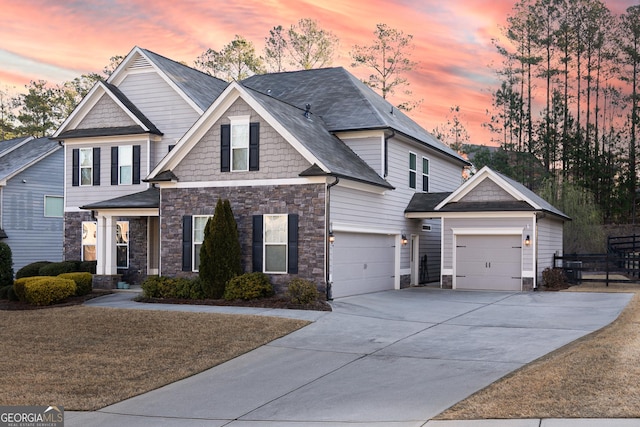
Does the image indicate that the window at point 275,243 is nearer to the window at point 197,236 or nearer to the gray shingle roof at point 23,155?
the window at point 197,236

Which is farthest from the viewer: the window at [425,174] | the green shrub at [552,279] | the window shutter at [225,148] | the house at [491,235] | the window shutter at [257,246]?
the window at [425,174]

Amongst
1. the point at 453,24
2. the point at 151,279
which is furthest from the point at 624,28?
the point at 151,279

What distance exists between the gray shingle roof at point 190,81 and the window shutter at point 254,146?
18.2 feet

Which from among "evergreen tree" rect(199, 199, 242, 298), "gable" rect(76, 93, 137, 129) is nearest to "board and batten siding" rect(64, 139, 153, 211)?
"gable" rect(76, 93, 137, 129)

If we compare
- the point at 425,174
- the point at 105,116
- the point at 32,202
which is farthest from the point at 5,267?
the point at 425,174

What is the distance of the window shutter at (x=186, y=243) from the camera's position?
2208 cm

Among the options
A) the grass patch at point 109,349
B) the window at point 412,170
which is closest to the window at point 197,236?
the grass patch at point 109,349

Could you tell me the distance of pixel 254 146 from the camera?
21.3 m

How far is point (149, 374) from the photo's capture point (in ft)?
40.3

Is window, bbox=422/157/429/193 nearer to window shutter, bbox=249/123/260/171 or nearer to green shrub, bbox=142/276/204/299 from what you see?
window shutter, bbox=249/123/260/171

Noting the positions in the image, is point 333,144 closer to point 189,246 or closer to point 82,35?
point 189,246

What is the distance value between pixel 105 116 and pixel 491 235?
623 inches

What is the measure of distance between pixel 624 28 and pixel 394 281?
109 feet

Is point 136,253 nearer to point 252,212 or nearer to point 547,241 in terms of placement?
point 252,212
